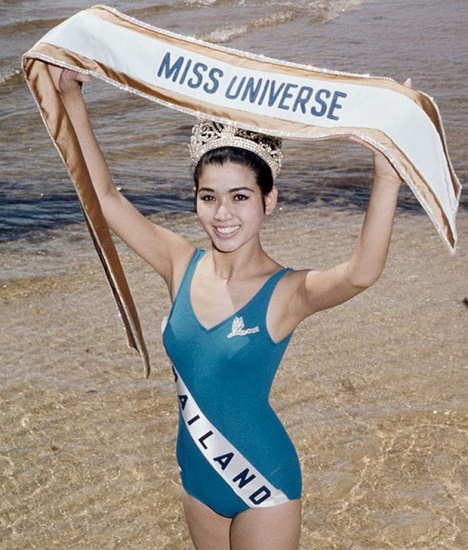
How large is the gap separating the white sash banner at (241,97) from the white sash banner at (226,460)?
48cm

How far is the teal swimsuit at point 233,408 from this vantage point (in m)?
3.12

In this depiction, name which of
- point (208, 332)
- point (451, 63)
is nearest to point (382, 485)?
point (208, 332)

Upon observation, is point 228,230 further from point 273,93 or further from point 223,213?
point 273,93

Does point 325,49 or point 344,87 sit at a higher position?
point 344,87

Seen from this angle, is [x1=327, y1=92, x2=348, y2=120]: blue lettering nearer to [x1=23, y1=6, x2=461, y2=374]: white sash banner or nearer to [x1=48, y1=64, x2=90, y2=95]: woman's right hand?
[x1=23, y1=6, x2=461, y2=374]: white sash banner

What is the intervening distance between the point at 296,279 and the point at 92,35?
1.06 metres

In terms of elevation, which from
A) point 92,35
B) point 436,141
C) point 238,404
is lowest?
point 238,404


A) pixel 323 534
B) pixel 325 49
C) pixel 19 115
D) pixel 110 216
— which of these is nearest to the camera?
pixel 110 216

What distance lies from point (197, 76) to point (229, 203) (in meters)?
0.46

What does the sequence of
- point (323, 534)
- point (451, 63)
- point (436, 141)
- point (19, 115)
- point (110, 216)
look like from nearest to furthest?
point (436, 141)
point (110, 216)
point (323, 534)
point (19, 115)
point (451, 63)

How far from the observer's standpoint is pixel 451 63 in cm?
1439

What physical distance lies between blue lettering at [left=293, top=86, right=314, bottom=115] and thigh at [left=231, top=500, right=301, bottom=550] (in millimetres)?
1356

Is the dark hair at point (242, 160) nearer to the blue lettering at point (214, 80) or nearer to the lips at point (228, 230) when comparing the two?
the lips at point (228, 230)

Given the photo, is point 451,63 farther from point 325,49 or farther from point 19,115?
point 19,115
